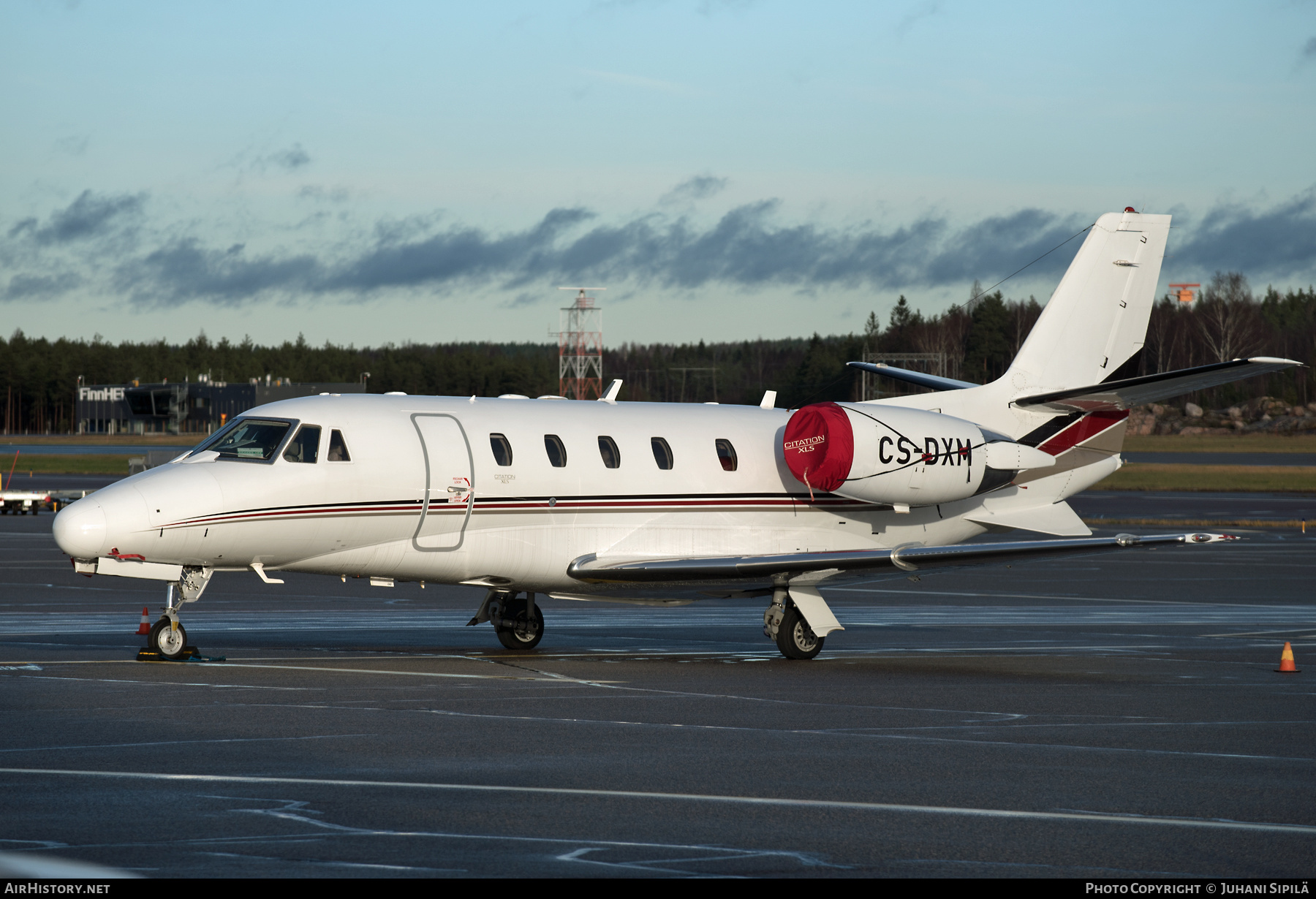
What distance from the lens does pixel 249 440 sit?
682 inches

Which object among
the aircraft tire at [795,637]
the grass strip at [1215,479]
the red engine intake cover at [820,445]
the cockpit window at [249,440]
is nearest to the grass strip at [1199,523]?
the grass strip at [1215,479]

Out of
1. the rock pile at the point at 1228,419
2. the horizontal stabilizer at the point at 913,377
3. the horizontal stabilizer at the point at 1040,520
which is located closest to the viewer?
the horizontal stabilizer at the point at 1040,520

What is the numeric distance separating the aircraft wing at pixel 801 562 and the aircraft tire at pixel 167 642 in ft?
15.0

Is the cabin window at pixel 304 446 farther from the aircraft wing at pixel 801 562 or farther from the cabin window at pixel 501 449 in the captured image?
the aircraft wing at pixel 801 562

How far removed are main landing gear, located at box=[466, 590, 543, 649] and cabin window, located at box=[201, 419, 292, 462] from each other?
3709 mm

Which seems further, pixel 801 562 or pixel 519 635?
pixel 519 635

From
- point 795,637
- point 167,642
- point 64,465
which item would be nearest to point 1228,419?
point 64,465

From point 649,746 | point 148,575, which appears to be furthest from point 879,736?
point 148,575

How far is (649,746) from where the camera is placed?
39.2ft

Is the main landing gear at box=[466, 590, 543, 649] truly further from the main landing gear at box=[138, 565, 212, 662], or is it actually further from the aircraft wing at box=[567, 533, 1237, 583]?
the main landing gear at box=[138, 565, 212, 662]

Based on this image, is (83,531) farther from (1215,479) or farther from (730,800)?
(1215,479)

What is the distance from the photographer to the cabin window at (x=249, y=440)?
17172 millimetres

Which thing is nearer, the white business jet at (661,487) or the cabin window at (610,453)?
the white business jet at (661,487)

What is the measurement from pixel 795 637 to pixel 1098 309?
7682 mm
